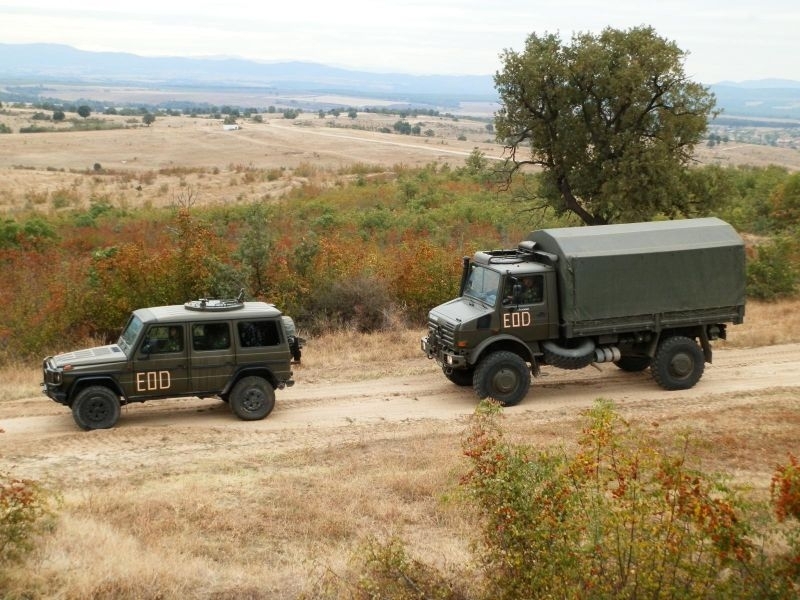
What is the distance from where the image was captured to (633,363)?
18.6m

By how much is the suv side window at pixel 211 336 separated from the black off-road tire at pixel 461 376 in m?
4.43

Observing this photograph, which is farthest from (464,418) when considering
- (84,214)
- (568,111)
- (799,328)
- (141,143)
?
(141,143)

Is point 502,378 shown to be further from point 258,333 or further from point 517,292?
point 258,333

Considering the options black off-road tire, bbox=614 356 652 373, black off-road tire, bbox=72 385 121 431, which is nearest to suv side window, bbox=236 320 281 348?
black off-road tire, bbox=72 385 121 431

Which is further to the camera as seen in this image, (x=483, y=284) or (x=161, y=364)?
(x=483, y=284)

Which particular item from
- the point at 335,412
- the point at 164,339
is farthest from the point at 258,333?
the point at 335,412

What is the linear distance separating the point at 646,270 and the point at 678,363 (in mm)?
2050

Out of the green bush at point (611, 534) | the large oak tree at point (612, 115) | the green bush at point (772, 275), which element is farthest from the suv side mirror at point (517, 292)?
the green bush at point (772, 275)

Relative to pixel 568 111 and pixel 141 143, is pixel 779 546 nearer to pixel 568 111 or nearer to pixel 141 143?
pixel 568 111

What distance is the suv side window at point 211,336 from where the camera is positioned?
49.5 feet

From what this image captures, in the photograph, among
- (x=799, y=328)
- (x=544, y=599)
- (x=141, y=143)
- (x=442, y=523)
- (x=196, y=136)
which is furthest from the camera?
(x=196, y=136)

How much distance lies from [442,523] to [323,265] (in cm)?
1297

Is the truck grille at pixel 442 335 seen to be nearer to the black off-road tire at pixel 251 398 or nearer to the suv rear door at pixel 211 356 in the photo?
the black off-road tire at pixel 251 398

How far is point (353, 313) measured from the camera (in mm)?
22781
